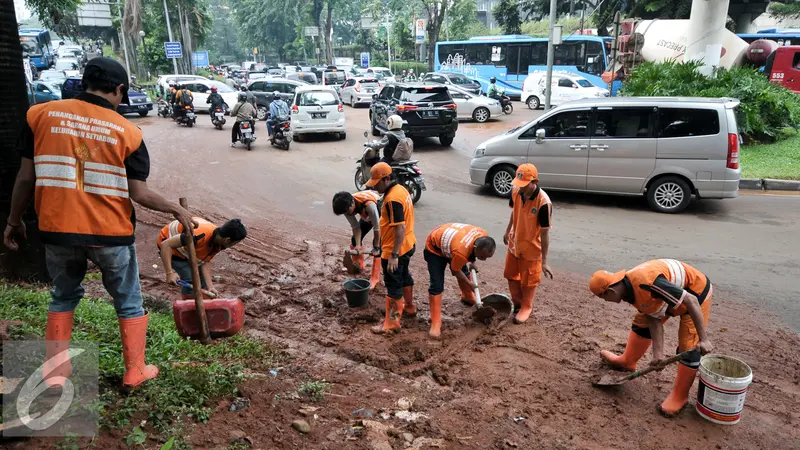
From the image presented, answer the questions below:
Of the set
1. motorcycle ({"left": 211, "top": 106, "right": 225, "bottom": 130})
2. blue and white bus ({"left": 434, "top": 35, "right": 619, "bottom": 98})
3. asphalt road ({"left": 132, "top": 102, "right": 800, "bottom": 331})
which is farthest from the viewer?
blue and white bus ({"left": 434, "top": 35, "right": 619, "bottom": 98})

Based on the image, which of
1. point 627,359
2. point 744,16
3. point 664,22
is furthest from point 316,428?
point 744,16

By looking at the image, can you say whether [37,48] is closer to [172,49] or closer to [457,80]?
[172,49]

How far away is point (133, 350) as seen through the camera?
3166 mm

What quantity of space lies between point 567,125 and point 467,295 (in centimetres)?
526

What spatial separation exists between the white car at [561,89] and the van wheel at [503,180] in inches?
521

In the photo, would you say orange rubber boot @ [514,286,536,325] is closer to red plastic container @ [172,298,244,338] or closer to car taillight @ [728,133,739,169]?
red plastic container @ [172,298,244,338]

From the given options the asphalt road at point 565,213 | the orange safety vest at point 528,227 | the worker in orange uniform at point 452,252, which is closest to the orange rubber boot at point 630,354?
the orange safety vest at point 528,227

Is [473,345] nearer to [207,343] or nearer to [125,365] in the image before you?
[207,343]

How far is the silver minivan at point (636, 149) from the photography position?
8648 mm

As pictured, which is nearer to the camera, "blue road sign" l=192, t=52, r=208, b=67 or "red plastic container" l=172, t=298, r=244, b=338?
"red plastic container" l=172, t=298, r=244, b=338

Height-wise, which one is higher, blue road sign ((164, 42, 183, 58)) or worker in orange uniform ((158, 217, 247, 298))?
blue road sign ((164, 42, 183, 58))

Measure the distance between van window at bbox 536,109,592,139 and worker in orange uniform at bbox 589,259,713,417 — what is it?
6215 millimetres

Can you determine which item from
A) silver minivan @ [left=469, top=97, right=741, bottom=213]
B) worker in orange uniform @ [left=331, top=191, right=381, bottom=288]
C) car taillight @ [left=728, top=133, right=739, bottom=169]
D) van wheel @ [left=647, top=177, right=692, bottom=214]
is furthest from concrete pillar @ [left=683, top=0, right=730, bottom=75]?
worker in orange uniform @ [left=331, top=191, right=381, bottom=288]

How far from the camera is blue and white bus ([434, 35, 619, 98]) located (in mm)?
27156
